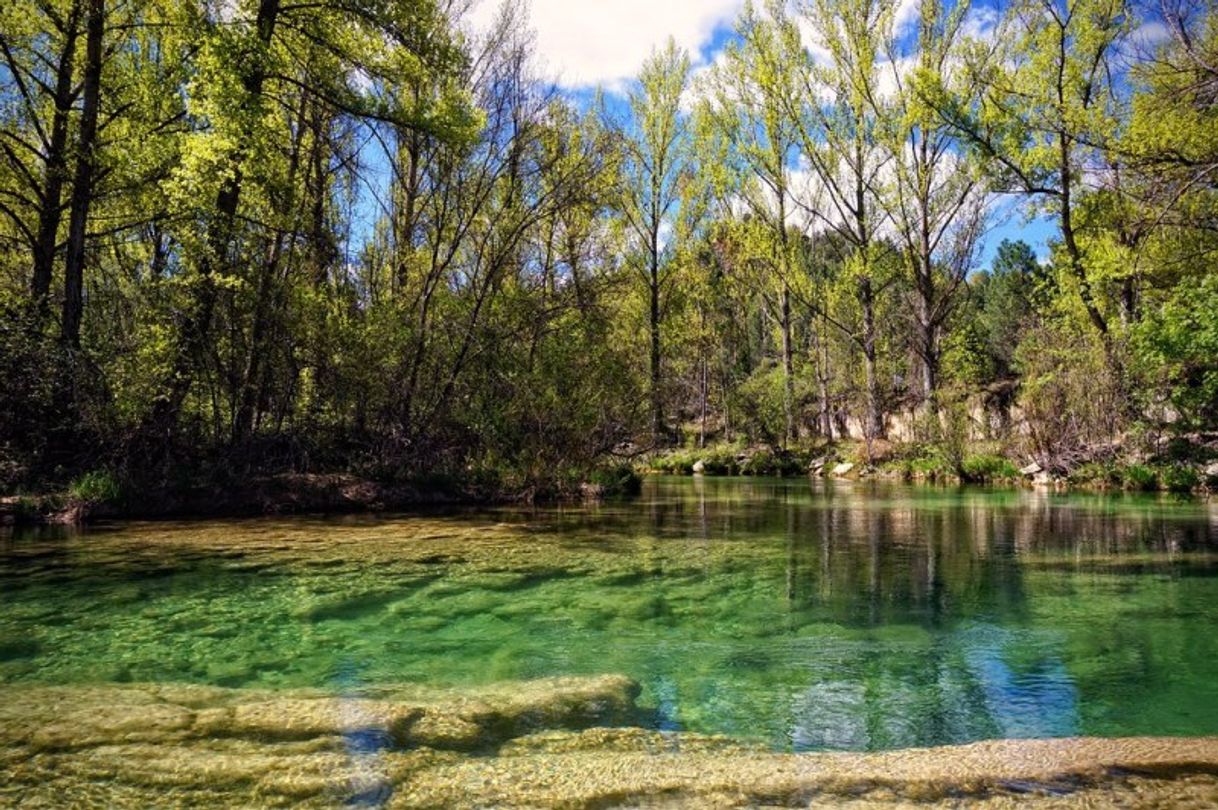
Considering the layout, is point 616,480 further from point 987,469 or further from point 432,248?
point 987,469

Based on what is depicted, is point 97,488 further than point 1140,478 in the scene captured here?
No

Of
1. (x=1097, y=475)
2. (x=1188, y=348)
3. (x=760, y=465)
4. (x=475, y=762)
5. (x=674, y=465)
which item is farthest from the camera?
(x=674, y=465)

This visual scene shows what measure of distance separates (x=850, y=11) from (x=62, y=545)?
80.5ft

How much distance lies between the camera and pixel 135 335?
10.7m

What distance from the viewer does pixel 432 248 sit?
52.1ft

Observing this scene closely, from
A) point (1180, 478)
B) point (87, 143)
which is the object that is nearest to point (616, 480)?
point (87, 143)

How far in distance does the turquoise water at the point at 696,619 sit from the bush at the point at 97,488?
109 centimetres

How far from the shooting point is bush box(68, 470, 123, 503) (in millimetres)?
9961

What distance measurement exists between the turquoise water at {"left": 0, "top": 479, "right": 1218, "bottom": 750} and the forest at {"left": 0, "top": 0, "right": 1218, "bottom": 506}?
3.17 metres

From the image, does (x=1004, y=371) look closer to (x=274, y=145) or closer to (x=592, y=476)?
(x=592, y=476)

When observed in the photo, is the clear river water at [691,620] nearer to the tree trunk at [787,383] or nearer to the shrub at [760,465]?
the shrub at [760,465]

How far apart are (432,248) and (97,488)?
7.88m

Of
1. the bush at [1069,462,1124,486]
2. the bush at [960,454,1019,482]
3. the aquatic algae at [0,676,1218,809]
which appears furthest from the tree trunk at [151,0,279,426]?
the bush at [960,454,1019,482]

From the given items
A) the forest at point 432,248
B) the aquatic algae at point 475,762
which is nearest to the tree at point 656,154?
the forest at point 432,248
